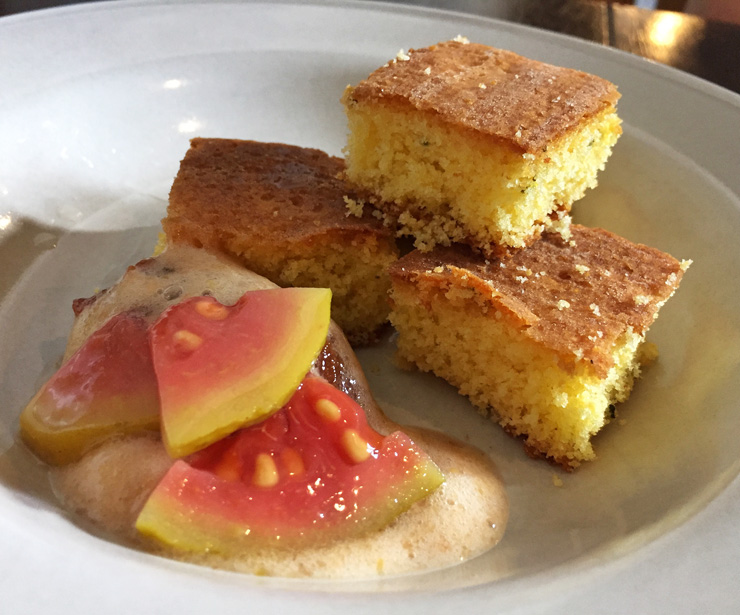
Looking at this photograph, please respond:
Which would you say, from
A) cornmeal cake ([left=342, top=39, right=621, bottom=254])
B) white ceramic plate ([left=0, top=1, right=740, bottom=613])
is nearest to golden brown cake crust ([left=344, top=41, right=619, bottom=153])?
cornmeal cake ([left=342, top=39, right=621, bottom=254])

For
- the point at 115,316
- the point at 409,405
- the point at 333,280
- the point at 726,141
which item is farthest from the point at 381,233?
the point at 726,141

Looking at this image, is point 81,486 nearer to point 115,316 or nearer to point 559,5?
point 115,316

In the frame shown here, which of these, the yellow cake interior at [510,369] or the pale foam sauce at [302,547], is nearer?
the pale foam sauce at [302,547]

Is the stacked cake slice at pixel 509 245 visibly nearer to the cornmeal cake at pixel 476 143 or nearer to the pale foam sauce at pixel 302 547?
the cornmeal cake at pixel 476 143

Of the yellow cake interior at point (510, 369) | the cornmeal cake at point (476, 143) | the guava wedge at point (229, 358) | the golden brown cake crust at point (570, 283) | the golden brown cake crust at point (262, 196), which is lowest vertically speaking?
the yellow cake interior at point (510, 369)

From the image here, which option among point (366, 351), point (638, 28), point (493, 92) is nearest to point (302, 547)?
Result: point (366, 351)

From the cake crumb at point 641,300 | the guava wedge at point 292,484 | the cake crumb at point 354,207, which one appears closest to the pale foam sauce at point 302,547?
the guava wedge at point 292,484
